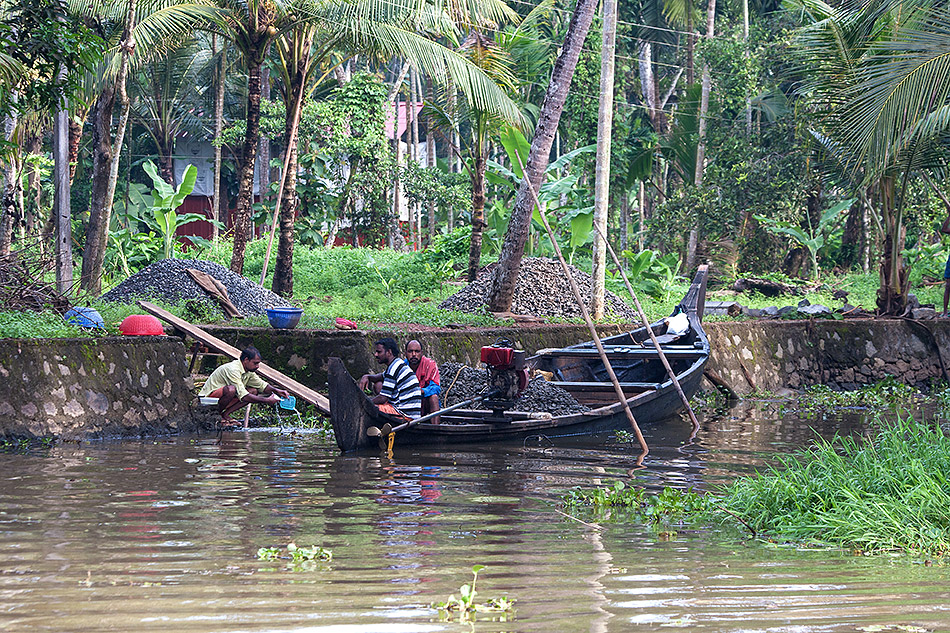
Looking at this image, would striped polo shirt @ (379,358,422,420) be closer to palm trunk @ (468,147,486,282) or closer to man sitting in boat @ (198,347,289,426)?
man sitting in boat @ (198,347,289,426)

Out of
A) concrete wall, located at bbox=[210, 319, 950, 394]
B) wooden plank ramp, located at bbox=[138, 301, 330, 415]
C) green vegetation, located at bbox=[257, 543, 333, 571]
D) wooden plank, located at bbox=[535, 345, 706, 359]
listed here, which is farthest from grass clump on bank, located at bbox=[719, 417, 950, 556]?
concrete wall, located at bbox=[210, 319, 950, 394]

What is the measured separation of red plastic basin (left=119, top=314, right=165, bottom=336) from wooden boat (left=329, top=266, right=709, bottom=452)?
2924mm

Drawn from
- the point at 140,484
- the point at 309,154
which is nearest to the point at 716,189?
the point at 309,154

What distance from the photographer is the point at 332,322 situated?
47.0ft

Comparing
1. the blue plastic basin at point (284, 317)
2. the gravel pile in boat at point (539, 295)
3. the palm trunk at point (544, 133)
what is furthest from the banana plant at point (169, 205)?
the blue plastic basin at point (284, 317)

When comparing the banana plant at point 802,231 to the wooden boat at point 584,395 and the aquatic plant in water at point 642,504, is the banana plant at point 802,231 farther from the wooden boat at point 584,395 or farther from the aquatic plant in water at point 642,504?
the aquatic plant in water at point 642,504

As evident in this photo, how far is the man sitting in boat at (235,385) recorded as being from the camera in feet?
36.2

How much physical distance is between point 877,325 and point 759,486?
12.2m

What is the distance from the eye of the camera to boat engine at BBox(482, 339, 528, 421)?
1020cm

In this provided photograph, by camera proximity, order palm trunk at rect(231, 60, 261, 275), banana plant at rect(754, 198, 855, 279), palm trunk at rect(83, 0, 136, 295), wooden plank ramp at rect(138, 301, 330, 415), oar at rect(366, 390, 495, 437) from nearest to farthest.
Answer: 1. oar at rect(366, 390, 495, 437)
2. wooden plank ramp at rect(138, 301, 330, 415)
3. palm trunk at rect(83, 0, 136, 295)
4. palm trunk at rect(231, 60, 261, 275)
5. banana plant at rect(754, 198, 855, 279)

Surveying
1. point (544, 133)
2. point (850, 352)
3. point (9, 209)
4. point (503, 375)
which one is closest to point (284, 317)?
point (503, 375)

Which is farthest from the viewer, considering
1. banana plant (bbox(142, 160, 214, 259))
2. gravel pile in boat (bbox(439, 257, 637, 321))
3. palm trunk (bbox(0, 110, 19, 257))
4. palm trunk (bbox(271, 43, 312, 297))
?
banana plant (bbox(142, 160, 214, 259))

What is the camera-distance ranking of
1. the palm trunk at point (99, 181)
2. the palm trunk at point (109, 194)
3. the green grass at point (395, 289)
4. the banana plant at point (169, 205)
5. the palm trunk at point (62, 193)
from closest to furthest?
the palm trunk at point (62, 193) → the palm trunk at point (109, 194) → the palm trunk at point (99, 181) → the green grass at point (395, 289) → the banana plant at point (169, 205)

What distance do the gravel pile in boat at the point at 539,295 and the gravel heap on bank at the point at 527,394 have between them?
5.25m
